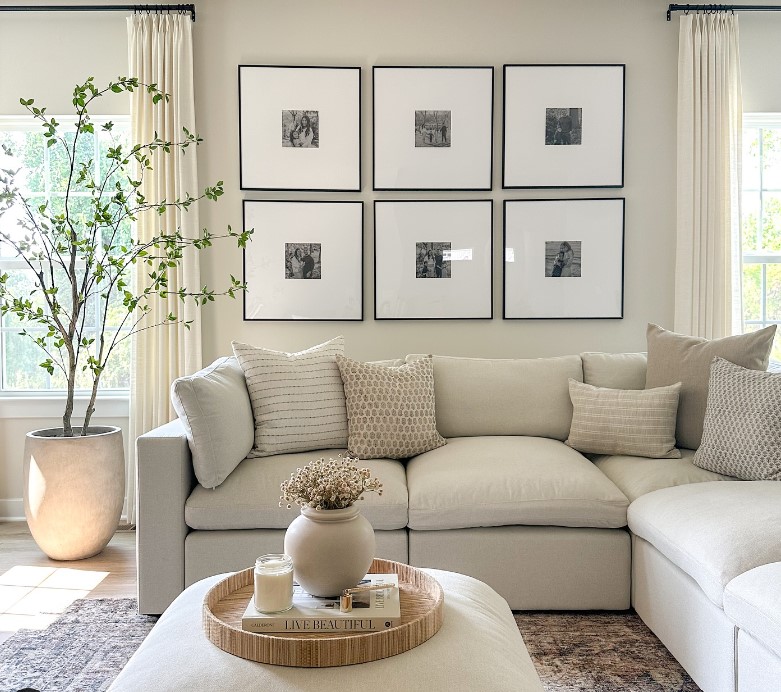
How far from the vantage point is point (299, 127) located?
4.16 m

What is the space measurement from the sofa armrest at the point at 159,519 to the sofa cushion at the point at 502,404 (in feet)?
4.11

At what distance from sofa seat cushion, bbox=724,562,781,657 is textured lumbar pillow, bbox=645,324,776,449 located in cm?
123

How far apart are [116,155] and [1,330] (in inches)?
59.7

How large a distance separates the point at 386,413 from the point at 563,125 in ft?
6.57

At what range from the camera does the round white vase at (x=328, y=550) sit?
68.9 inches

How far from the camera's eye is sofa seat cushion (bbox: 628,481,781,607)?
2.12 meters

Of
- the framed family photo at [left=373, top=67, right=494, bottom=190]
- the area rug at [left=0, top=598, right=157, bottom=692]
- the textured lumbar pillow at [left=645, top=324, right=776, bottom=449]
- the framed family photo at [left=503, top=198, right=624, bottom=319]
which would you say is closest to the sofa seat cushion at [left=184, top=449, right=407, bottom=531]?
the area rug at [left=0, top=598, right=157, bottom=692]

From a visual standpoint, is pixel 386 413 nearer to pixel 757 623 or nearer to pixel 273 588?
pixel 273 588

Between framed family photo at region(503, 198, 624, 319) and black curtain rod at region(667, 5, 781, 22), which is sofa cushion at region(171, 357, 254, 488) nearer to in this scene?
framed family photo at region(503, 198, 624, 319)

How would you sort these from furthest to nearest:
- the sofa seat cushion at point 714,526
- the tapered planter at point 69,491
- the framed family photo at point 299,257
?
the framed family photo at point 299,257 < the tapered planter at point 69,491 < the sofa seat cushion at point 714,526

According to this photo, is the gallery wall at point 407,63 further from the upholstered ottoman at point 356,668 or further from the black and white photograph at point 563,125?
→ the upholstered ottoman at point 356,668

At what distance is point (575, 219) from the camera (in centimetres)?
422

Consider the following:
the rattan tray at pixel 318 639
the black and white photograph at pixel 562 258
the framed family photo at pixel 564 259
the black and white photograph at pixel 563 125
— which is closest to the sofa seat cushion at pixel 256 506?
the rattan tray at pixel 318 639

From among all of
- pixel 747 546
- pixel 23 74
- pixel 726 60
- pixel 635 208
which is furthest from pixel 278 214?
pixel 747 546
